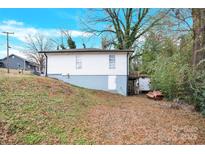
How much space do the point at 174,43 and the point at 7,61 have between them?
4.99 m

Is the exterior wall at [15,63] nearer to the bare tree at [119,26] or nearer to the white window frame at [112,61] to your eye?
the bare tree at [119,26]

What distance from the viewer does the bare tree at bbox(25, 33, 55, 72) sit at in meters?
7.69

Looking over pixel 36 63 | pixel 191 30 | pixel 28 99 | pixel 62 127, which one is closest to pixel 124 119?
pixel 62 127

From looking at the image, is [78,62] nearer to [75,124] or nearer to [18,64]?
[18,64]

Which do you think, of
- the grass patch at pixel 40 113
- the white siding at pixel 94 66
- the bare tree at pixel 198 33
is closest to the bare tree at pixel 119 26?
the white siding at pixel 94 66

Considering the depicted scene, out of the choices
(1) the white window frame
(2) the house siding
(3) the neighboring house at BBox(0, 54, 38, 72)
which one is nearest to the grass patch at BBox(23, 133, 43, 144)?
(3) the neighboring house at BBox(0, 54, 38, 72)

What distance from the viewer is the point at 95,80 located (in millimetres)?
10648

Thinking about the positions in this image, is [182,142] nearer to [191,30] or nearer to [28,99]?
[191,30]

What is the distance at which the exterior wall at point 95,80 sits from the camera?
10.6m

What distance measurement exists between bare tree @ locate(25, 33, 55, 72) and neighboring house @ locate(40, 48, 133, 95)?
502 millimetres

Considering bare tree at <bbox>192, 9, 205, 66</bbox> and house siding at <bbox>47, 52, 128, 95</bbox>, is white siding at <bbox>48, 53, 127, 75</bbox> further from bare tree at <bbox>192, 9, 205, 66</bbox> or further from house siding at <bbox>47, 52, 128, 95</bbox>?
bare tree at <bbox>192, 9, 205, 66</bbox>

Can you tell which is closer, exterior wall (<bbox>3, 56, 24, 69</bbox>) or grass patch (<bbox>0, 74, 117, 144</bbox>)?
grass patch (<bbox>0, 74, 117, 144</bbox>)

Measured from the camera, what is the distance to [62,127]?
4.22 metres

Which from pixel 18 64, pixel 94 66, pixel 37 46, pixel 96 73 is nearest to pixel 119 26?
pixel 94 66
